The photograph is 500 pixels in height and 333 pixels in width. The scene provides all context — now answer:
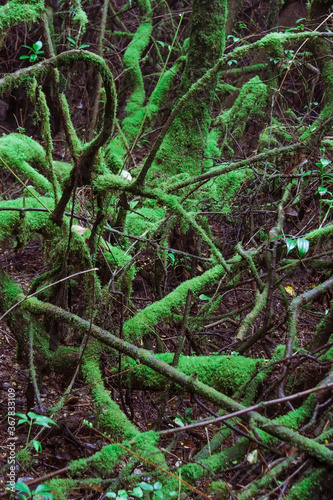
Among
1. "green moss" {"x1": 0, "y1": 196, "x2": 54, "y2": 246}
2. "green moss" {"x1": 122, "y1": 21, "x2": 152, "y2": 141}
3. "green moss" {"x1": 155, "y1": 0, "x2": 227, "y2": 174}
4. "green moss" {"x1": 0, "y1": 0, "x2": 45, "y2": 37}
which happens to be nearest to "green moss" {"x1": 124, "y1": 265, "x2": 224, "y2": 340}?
"green moss" {"x1": 0, "y1": 196, "x2": 54, "y2": 246}

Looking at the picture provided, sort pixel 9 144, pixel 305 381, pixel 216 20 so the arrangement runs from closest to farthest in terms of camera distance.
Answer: pixel 305 381, pixel 9 144, pixel 216 20

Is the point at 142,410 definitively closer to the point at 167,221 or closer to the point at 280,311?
the point at 167,221

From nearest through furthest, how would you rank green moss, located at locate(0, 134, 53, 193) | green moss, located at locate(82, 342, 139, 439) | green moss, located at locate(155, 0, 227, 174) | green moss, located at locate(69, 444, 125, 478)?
green moss, located at locate(69, 444, 125, 478) < green moss, located at locate(82, 342, 139, 439) < green moss, located at locate(0, 134, 53, 193) < green moss, located at locate(155, 0, 227, 174)

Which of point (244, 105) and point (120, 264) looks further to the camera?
point (244, 105)

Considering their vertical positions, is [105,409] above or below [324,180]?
below

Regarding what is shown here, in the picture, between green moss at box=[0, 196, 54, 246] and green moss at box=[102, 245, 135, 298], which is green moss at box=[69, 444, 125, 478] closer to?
green moss at box=[102, 245, 135, 298]

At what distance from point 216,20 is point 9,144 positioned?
6.80 ft

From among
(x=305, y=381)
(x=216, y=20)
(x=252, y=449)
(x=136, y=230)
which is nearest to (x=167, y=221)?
(x=136, y=230)

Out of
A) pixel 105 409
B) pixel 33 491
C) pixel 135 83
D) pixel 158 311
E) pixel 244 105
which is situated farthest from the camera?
pixel 135 83

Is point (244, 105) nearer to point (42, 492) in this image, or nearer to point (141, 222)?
point (141, 222)

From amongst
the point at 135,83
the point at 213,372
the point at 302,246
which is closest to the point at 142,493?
the point at 213,372

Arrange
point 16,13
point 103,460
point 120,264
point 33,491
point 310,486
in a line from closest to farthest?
point 33,491 < point 310,486 < point 103,460 < point 16,13 < point 120,264

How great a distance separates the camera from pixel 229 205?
14.6 feet

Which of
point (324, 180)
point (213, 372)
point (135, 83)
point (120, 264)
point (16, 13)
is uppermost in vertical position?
point (135, 83)
